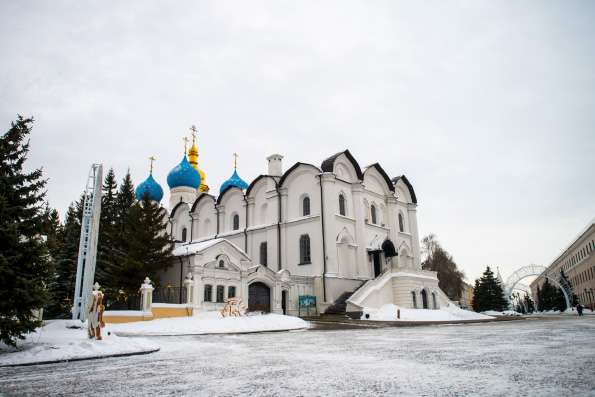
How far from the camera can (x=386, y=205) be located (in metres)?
38.6

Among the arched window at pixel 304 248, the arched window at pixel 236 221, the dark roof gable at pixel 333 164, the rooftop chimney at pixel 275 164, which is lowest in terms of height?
the arched window at pixel 304 248

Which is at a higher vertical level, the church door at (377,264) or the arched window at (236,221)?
the arched window at (236,221)

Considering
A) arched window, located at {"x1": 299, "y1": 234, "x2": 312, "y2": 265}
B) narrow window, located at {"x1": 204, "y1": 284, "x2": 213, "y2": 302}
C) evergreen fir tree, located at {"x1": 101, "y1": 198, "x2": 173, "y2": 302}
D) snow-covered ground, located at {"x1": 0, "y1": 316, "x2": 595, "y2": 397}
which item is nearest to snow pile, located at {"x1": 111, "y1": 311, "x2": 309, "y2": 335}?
narrow window, located at {"x1": 204, "y1": 284, "x2": 213, "y2": 302}

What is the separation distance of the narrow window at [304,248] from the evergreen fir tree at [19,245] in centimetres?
2345

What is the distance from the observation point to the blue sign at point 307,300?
2957cm

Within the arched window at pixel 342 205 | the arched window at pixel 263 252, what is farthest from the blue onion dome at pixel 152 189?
the arched window at pixel 342 205

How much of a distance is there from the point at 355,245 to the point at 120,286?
54.6ft

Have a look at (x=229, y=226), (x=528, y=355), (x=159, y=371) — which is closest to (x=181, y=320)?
(x=159, y=371)

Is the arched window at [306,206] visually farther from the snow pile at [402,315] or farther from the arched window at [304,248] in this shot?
the snow pile at [402,315]

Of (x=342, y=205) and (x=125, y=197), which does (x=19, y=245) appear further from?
(x=342, y=205)

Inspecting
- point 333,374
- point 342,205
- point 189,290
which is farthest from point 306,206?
point 333,374

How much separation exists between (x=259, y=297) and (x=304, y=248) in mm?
6596

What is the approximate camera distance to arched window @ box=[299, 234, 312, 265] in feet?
109

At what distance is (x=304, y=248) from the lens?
33688mm
